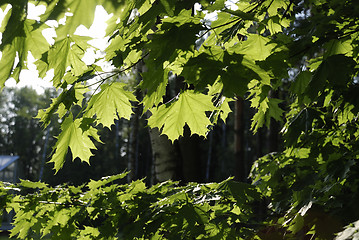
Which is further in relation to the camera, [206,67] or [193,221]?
[193,221]

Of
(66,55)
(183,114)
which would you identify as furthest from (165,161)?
(66,55)

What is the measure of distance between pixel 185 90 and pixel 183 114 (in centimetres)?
13

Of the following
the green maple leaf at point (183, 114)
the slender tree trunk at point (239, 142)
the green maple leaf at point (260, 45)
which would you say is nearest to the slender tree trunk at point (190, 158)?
the green maple leaf at point (183, 114)

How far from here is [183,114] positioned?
190cm

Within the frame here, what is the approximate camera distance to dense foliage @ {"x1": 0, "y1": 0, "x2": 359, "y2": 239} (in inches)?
54.6

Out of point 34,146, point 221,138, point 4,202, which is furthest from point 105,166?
point 4,202

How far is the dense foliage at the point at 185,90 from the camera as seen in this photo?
4.55 ft

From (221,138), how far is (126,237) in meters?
36.5

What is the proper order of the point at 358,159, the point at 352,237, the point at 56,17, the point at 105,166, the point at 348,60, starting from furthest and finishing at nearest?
the point at 105,166 < the point at 358,159 < the point at 348,60 < the point at 352,237 < the point at 56,17

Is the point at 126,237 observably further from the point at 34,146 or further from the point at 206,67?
the point at 34,146

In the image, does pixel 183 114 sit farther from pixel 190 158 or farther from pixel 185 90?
pixel 190 158

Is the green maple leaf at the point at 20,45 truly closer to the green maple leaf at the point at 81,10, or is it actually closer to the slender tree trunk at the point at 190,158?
the green maple leaf at the point at 81,10

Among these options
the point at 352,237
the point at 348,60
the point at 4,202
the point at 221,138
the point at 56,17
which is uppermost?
the point at 221,138

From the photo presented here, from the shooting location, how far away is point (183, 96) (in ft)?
6.06
